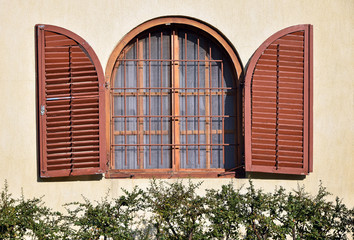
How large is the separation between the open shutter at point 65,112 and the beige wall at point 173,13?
18 cm

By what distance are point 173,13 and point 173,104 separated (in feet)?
3.55

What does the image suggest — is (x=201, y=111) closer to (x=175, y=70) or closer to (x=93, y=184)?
(x=175, y=70)

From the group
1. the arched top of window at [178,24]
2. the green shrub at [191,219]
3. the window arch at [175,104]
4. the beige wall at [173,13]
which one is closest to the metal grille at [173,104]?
the window arch at [175,104]

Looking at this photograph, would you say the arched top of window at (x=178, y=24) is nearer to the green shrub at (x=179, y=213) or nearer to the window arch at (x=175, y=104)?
the window arch at (x=175, y=104)

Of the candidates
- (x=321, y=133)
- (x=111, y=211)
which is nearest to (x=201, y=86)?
(x=321, y=133)

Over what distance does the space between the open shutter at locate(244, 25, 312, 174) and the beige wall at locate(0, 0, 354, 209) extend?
21 centimetres

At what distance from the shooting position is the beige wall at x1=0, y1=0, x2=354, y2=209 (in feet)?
21.6

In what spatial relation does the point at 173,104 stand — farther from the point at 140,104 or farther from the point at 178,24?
the point at 178,24

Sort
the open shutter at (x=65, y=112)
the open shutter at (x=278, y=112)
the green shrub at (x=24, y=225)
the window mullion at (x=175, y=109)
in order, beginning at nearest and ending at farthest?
the green shrub at (x=24, y=225) → the open shutter at (x=65, y=112) → the open shutter at (x=278, y=112) → the window mullion at (x=175, y=109)

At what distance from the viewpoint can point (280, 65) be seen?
662cm

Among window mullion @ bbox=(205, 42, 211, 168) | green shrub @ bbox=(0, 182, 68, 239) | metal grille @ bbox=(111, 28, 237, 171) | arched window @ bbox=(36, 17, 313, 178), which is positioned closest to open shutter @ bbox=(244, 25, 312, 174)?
arched window @ bbox=(36, 17, 313, 178)

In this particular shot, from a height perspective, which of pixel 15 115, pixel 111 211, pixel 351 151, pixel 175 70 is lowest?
pixel 111 211

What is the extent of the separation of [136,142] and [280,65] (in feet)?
6.38

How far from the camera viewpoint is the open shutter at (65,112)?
21.3ft
